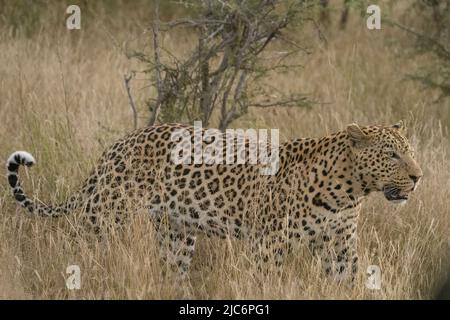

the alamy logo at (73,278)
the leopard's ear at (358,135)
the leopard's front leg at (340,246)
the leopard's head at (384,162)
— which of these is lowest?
the alamy logo at (73,278)

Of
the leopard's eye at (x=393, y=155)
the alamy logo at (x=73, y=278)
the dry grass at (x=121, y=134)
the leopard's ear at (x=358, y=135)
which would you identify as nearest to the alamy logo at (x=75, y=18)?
the dry grass at (x=121, y=134)

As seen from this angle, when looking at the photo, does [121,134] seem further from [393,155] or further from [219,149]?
[393,155]

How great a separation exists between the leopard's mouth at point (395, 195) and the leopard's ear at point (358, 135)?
11.9 inches

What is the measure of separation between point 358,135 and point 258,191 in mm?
742

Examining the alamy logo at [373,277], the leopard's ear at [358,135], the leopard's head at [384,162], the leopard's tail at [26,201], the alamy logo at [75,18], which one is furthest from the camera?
the alamy logo at [75,18]

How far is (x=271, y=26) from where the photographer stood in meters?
8.27

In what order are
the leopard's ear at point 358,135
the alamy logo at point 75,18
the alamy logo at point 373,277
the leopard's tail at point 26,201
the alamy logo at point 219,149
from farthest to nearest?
the alamy logo at point 75,18 < the leopard's tail at point 26,201 < the alamy logo at point 219,149 < the leopard's ear at point 358,135 < the alamy logo at point 373,277

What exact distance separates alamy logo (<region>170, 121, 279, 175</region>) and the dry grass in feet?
1.84

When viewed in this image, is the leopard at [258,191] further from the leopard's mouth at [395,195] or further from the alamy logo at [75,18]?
the alamy logo at [75,18]

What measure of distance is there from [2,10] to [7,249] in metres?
7.01

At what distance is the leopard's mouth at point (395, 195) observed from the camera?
5.94 m
